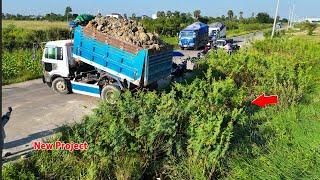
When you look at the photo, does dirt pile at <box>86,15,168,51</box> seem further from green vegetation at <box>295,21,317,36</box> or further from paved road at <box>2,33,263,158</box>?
green vegetation at <box>295,21,317,36</box>

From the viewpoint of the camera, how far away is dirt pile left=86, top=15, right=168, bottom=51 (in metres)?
12.2

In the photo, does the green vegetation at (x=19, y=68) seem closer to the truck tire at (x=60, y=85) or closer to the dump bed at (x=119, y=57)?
the truck tire at (x=60, y=85)

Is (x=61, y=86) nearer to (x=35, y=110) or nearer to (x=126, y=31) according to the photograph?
(x=35, y=110)

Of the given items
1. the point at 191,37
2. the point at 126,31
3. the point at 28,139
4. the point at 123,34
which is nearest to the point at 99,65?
the point at 123,34

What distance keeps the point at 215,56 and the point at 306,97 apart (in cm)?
415

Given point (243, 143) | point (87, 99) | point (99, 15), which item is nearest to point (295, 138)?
point (243, 143)

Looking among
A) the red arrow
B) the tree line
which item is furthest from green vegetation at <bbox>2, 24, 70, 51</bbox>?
the red arrow

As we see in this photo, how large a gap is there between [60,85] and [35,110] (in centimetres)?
215

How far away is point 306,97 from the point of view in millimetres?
13273

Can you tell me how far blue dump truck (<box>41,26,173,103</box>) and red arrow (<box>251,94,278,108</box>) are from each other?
10.4 feet

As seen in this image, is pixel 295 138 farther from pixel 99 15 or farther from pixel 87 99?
pixel 99 15

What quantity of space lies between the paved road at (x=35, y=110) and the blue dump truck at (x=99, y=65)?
0.54m

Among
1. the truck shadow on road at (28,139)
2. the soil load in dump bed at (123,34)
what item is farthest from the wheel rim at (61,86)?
the truck shadow on road at (28,139)

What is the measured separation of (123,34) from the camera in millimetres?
12359
